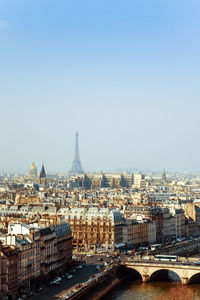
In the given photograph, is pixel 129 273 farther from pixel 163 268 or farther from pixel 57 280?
pixel 57 280

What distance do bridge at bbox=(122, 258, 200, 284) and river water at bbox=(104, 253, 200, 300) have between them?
3.52 ft

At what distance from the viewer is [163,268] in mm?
86812

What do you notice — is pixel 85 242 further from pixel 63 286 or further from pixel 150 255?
pixel 63 286

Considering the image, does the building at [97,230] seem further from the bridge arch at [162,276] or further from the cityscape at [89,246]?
the bridge arch at [162,276]

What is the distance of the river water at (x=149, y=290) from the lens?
78.6 metres

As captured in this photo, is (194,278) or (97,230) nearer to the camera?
(194,278)

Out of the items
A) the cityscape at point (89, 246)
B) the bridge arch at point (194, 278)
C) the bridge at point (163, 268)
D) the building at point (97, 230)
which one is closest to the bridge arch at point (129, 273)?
the cityscape at point (89, 246)

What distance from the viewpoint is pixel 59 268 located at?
86062mm

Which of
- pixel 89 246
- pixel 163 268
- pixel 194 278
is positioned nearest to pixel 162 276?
pixel 163 268

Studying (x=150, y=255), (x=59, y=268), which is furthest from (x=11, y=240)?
(x=150, y=255)

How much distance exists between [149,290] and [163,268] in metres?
5.17

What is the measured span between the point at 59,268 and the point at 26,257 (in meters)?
11.7

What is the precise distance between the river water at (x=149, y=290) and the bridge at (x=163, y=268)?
107 centimetres

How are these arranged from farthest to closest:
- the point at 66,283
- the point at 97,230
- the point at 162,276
Answer: the point at 97,230
the point at 162,276
the point at 66,283
